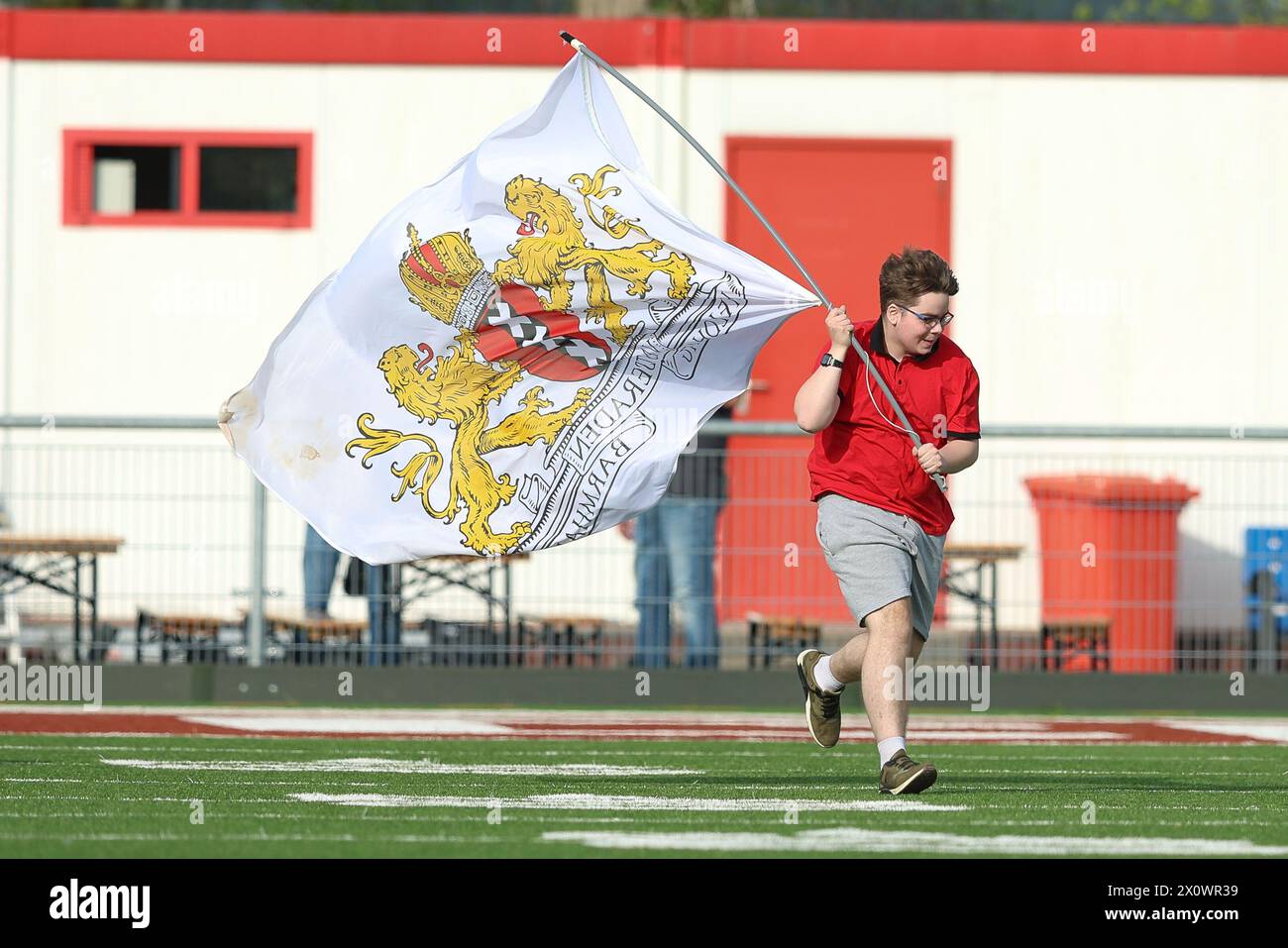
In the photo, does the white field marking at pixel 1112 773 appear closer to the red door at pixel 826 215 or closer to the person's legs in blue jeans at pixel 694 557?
the person's legs in blue jeans at pixel 694 557

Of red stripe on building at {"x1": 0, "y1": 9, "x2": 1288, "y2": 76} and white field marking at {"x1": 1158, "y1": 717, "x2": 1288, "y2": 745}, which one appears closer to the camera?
white field marking at {"x1": 1158, "y1": 717, "x2": 1288, "y2": 745}

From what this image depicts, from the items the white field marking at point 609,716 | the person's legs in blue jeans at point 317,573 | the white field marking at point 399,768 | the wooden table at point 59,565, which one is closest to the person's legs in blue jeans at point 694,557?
the white field marking at point 609,716

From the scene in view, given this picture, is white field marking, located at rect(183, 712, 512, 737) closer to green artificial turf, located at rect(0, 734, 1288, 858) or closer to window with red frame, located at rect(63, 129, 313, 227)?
green artificial turf, located at rect(0, 734, 1288, 858)

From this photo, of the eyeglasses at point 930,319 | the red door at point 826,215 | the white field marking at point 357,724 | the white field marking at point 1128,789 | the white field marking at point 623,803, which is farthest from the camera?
the red door at point 826,215

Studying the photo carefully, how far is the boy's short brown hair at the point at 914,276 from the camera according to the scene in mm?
7879

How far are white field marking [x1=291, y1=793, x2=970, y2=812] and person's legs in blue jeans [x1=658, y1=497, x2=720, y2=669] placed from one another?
17.3 ft

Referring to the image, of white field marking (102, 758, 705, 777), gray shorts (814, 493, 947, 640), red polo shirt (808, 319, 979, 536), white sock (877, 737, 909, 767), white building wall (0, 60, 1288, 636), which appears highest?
white building wall (0, 60, 1288, 636)

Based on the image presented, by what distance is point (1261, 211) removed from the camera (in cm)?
1712

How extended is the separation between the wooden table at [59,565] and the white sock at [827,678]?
584 centimetres

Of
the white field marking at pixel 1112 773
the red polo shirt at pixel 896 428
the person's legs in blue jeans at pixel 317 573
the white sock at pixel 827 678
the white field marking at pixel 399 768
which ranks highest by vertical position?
the red polo shirt at pixel 896 428

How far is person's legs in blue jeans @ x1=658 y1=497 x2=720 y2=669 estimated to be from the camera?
523 inches

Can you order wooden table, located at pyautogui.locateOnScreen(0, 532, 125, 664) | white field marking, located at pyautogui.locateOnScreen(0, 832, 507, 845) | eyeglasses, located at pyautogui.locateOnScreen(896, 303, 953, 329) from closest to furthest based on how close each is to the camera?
white field marking, located at pyautogui.locateOnScreen(0, 832, 507, 845)
eyeglasses, located at pyautogui.locateOnScreen(896, 303, 953, 329)
wooden table, located at pyautogui.locateOnScreen(0, 532, 125, 664)

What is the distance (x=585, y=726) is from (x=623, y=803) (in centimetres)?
426

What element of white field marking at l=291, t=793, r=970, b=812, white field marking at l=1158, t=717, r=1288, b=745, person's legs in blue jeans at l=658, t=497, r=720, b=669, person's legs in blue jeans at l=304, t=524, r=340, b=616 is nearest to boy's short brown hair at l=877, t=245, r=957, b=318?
white field marking at l=291, t=793, r=970, b=812
